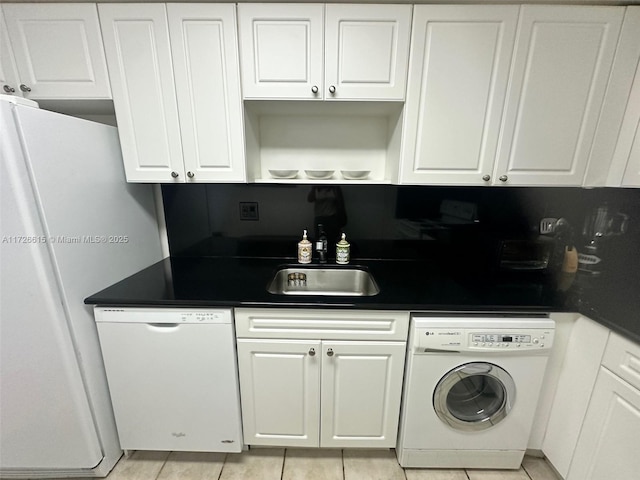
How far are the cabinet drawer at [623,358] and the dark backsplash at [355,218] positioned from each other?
2.15 feet

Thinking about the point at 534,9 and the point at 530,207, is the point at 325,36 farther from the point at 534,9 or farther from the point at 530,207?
the point at 530,207

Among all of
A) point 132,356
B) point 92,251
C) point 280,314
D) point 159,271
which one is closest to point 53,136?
point 92,251

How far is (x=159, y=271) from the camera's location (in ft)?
Result: 4.82

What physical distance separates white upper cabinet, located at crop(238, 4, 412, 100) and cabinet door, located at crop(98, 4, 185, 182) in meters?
0.38

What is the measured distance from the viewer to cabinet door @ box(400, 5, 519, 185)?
1.12 meters

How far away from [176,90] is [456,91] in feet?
4.33

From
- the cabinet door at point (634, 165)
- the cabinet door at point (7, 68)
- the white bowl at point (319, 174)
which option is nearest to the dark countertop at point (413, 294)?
the cabinet door at point (634, 165)

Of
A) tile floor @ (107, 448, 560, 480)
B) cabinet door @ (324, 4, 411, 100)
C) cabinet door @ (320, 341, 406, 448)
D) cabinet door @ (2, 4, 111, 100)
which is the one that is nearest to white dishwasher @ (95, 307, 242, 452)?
tile floor @ (107, 448, 560, 480)

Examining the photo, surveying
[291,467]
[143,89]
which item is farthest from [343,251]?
[143,89]

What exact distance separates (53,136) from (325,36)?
1.20 metres

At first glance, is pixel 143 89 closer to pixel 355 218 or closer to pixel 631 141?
pixel 355 218

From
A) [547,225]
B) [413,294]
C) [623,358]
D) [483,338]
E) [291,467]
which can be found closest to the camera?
[623,358]

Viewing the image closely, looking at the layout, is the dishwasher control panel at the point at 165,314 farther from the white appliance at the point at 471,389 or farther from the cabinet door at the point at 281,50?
the cabinet door at the point at 281,50

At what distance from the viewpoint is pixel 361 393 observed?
1.22m
